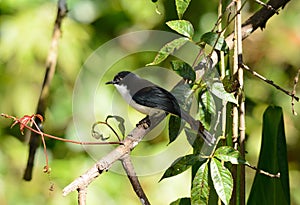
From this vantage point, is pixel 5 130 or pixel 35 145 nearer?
pixel 35 145

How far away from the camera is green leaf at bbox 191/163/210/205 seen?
0.83 meters

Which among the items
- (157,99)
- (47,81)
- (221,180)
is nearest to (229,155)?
(221,180)

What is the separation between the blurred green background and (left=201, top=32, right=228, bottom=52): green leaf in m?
1.05

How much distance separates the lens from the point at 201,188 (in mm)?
840

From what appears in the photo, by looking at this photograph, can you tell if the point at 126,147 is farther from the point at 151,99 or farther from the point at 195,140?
the point at 151,99

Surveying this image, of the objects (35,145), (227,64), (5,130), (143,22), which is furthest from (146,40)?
(227,64)

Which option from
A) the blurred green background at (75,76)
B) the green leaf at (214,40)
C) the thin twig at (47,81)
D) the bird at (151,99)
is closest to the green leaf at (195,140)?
the bird at (151,99)

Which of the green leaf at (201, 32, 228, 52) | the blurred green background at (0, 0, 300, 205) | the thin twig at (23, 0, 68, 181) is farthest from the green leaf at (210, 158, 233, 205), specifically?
the blurred green background at (0, 0, 300, 205)

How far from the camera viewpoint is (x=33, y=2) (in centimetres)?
203

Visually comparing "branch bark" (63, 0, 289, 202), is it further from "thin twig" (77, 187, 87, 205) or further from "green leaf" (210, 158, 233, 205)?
"green leaf" (210, 158, 233, 205)

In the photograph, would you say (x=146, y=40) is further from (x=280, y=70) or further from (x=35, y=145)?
(x=35, y=145)

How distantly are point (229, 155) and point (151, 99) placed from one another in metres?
0.30

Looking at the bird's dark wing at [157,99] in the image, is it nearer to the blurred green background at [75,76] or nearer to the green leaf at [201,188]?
the green leaf at [201,188]

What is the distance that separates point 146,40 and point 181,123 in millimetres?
1090
